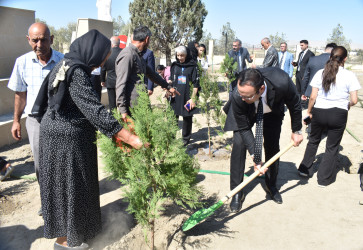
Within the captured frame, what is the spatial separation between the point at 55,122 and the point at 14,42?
588cm

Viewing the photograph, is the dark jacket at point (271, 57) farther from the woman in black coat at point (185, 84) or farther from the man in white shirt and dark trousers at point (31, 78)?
the man in white shirt and dark trousers at point (31, 78)

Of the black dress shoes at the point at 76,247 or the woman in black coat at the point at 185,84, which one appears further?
the woman in black coat at the point at 185,84

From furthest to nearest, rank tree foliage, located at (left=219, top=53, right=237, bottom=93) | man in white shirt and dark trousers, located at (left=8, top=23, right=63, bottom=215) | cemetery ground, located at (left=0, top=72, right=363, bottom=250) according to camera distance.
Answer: tree foliage, located at (left=219, top=53, right=237, bottom=93) < man in white shirt and dark trousers, located at (left=8, top=23, right=63, bottom=215) < cemetery ground, located at (left=0, top=72, right=363, bottom=250)

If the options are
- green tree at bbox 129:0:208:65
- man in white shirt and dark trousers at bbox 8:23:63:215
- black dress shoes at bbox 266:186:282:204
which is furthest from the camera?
green tree at bbox 129:0:208:65

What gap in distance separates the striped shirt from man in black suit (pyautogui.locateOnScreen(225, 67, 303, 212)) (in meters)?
2.21

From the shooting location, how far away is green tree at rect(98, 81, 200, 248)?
7.62 ft

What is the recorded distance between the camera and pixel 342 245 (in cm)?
303

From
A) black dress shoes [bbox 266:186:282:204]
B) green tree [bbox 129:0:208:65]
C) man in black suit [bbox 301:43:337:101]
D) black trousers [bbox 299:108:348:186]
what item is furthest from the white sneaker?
green tree [bbox 129:0:208:65]

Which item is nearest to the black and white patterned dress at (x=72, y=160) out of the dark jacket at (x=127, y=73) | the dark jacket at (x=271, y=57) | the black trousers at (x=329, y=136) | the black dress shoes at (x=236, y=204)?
the dark jacket at (x=127, y=73)

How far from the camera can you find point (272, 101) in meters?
3.32

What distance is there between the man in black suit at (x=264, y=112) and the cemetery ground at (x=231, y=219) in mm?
303

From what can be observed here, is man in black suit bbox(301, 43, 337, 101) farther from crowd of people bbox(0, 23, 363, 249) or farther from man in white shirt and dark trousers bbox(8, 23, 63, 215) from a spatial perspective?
man in white shirt and dark trousers bbox(8, 23, 63, 215)

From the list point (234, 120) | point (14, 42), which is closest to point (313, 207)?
point (234, 120)

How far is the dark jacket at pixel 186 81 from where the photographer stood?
214 inches
